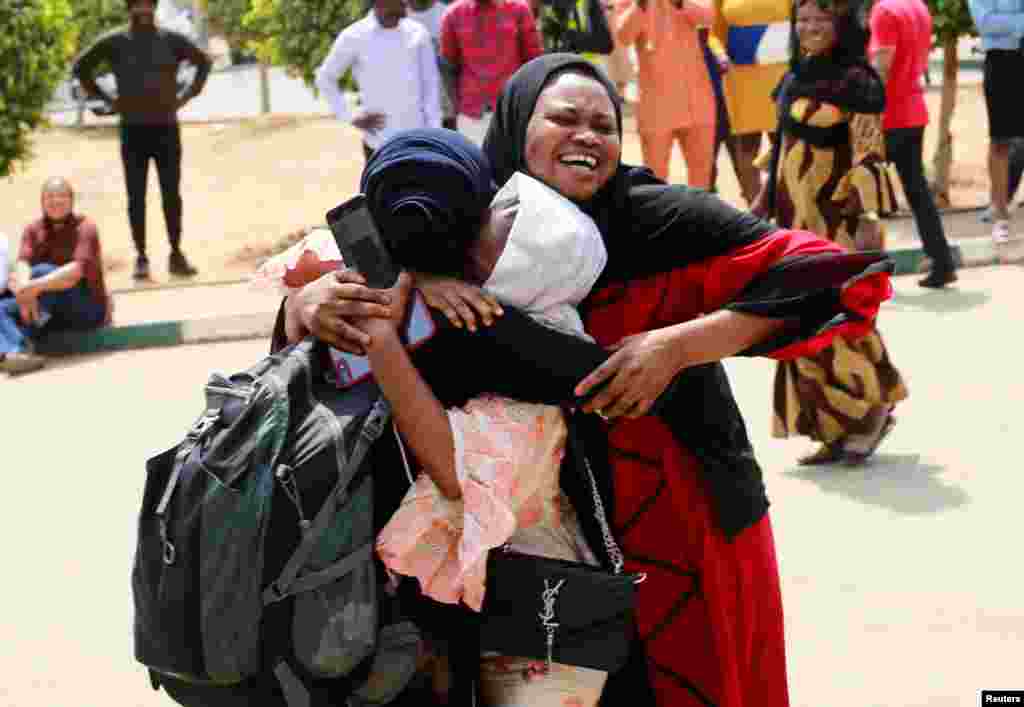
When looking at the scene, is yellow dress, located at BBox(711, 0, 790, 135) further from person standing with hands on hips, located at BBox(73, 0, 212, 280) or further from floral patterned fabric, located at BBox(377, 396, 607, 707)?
floral patterned fabric, located at BBox(377, 396, 607, 707)

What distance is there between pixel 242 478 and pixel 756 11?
884cm

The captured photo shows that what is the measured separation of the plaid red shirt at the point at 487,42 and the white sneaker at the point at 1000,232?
290 centimetres


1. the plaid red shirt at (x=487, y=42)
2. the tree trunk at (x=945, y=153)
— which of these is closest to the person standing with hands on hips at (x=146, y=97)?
the plaid red shirt at (x=487, y=42)

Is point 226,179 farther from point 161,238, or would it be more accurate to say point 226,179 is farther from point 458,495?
point 458,495

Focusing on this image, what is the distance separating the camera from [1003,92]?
33.5 feet

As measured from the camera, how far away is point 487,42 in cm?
1028

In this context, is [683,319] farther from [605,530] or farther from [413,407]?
[413,407]

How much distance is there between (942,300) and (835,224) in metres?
3.07

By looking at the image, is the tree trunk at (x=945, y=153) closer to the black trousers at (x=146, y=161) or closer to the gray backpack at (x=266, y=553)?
the black trousers at (x=146, y=161)

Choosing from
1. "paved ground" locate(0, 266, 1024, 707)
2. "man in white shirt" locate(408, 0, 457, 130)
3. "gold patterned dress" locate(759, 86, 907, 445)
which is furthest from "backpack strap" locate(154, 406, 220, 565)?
"man in white shirt" locate(408, 0, 457, 130)

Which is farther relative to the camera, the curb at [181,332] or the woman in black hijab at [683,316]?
the curb at [181,332]

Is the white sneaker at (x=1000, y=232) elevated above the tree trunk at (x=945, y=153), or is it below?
below

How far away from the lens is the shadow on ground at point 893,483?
6027 millimetres

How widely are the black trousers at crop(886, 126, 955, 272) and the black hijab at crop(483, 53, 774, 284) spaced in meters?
6.82
